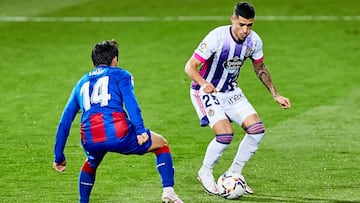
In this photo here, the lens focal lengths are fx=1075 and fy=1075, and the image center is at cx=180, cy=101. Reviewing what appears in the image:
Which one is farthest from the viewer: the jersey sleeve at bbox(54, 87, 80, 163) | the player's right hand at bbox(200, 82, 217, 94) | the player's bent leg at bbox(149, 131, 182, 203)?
the player's right hand at bbox(200, 82, 217, 94)

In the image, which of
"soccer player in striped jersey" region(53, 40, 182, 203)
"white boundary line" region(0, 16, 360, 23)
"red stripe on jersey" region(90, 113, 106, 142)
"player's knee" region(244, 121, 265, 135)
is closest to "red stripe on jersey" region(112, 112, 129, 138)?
"soccer player in striped jersey" region(53, 40, 182, 203)

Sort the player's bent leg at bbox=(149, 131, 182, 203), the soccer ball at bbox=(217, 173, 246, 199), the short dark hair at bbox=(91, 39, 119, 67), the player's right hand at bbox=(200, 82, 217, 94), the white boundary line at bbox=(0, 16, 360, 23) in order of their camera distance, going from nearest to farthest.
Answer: the short dark hair at bbox=(91, 39, 119, 67) → the player's bent leg at bbox=(149, 131, 182, 203) → the player's right hand at bbox=(200, 82, 217, 94) → the soccer ball at bbox=(217, 173, 246, 199) → the white boundary line at bbox=(0, 16, 360, 23)

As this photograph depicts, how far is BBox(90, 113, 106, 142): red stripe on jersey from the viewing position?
36.6ft

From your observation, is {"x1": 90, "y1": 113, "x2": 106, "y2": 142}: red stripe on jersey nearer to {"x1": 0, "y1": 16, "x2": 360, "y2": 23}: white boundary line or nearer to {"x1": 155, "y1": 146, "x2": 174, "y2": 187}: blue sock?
{"x1": 155, "y1": 146, "x2": 174, "y2": 187}: blue sock

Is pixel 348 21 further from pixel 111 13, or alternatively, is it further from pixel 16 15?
pixel 16 15

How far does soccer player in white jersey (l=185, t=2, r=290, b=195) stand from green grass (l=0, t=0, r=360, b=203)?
481mm

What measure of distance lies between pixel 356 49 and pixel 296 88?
12.0 feet

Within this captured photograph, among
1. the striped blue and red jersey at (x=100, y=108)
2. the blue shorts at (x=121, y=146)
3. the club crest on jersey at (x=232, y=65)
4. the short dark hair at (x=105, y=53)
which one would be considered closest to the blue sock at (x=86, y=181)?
the blue shorts at (x=121, y=146)

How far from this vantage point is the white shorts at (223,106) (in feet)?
42.0

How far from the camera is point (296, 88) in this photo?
19312 millimetres

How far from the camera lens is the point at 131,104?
10977 mm

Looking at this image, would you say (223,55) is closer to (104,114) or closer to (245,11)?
(245,11)

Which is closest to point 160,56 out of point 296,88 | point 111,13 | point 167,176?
point 296,88

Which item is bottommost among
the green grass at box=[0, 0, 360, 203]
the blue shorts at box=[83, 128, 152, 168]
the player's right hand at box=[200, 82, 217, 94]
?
the green grass at box=[0, 0, 360, 203]
